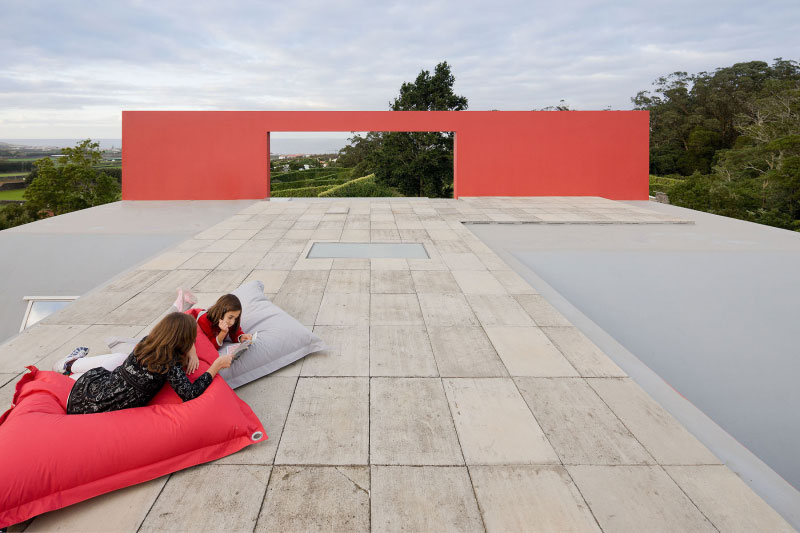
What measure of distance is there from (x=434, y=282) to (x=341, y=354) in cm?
179

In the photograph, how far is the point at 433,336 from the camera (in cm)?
343

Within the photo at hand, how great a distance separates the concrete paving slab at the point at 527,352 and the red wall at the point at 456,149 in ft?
27.3

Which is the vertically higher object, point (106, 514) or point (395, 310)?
point (395, 310)

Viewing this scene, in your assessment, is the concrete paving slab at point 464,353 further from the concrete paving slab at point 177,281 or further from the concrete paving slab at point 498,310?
the concrete paving slab at point 177,281

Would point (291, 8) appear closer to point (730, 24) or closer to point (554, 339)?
point (554, 339)

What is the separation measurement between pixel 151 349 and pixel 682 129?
31731 mm

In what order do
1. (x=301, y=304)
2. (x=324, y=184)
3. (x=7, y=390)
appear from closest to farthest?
(x=7, y=390), (x=301, y=304), (x=324, y=184)

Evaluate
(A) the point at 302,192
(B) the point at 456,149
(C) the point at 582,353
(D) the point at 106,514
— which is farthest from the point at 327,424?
(A) the point at 302,192

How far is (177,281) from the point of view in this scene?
4.67 metres

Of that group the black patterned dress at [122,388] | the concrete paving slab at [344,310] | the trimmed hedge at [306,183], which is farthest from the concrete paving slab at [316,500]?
the trimmed hedge at [306,183]

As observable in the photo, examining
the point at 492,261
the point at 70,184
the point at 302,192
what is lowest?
the point at 492,261

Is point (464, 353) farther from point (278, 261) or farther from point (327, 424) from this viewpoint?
point (278, 261)

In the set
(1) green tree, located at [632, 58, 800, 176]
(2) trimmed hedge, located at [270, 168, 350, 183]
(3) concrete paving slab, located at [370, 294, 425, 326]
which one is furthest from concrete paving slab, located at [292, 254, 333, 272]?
(2) trimmed hedge, located at [270, 168, 350, 183]

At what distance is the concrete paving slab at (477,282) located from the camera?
4.49 metres
